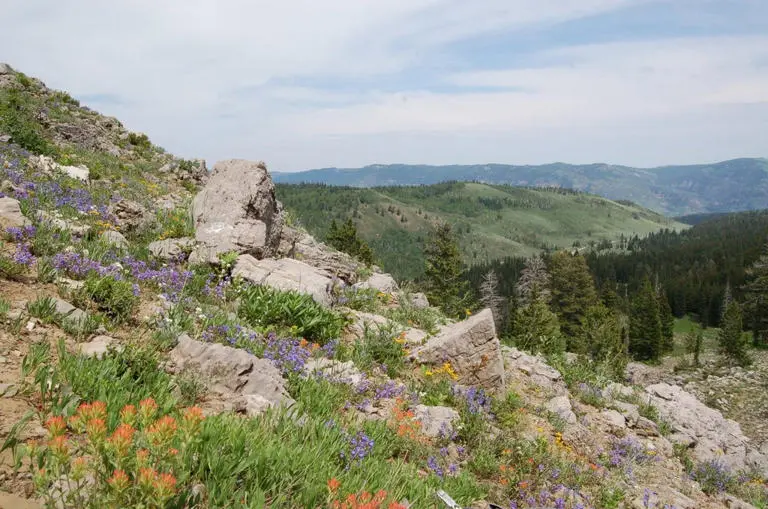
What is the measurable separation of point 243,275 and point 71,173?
9353 mm

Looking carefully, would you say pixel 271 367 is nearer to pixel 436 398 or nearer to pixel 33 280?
pixel 436 398

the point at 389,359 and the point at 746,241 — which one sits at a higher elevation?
the point at 389,359

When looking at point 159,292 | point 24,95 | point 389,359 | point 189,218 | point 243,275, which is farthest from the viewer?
point 24,95

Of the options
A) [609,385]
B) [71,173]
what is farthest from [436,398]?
[71,173]

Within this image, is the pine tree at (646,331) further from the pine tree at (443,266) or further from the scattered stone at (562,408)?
the scattered stone at (562,408)

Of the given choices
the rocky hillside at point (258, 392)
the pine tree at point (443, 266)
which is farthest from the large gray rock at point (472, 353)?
the pine tree at point (443, 266)

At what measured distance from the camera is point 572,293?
81438 millimetres

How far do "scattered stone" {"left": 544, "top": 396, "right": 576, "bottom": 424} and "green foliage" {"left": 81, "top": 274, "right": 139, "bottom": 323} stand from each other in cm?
761

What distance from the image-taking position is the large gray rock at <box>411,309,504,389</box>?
8.43 m

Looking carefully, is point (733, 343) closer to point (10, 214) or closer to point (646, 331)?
point (646, 331)

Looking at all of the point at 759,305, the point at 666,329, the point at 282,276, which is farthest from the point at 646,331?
the point at 282,276

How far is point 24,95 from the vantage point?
81.5ft

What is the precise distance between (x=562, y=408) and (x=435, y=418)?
11.4ft

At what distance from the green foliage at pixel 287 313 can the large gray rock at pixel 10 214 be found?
12.7 ft
